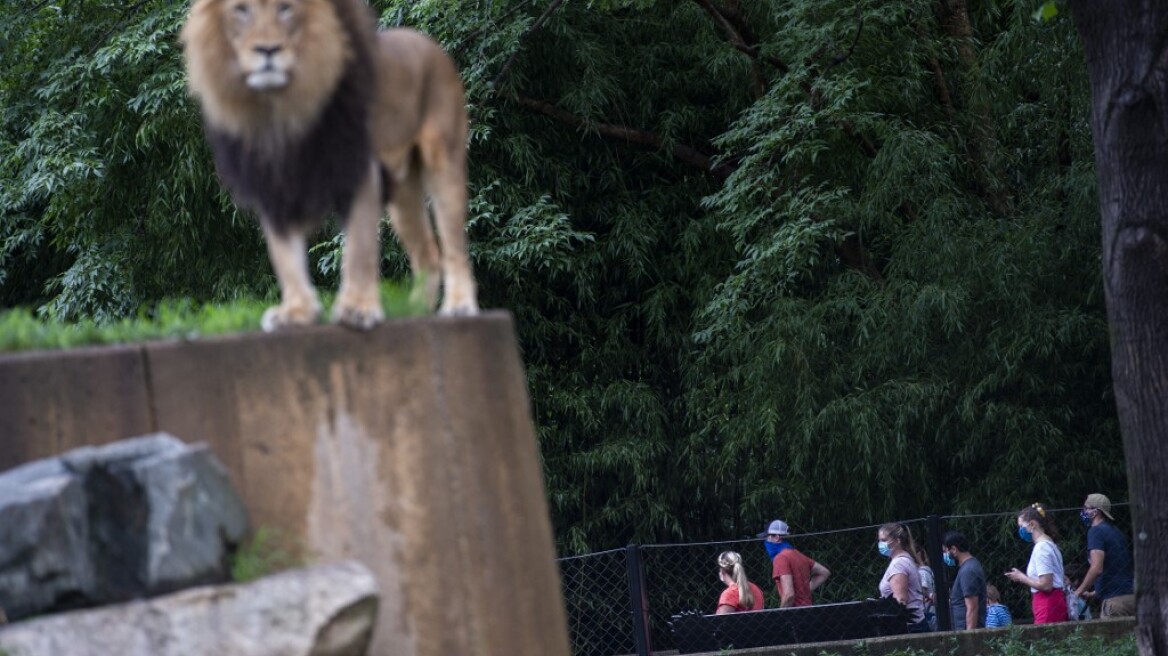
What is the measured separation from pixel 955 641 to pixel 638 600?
2155 millimetres

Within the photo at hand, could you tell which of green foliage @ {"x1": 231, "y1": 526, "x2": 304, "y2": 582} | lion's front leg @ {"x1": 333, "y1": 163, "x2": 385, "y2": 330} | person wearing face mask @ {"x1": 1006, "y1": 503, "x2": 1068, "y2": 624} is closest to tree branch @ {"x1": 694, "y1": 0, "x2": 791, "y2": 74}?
person wearing face mask @ {"x1": 1006, "y1": 503, "x2": 1068, "y2": 624}

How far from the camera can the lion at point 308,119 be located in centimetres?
441

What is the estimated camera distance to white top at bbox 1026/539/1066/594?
10309mm

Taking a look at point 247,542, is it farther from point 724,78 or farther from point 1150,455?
point 724,78

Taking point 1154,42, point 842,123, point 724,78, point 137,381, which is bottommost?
point 137,381

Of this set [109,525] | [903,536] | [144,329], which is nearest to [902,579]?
[903,536]

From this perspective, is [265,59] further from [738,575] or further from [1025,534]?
[1025,534]

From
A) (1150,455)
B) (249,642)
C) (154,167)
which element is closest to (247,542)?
(249,642)

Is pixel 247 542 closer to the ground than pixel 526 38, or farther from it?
closer to the ground

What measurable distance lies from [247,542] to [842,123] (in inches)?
344

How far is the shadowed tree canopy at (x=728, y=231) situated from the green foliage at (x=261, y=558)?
735cm

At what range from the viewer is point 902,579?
36.3ft

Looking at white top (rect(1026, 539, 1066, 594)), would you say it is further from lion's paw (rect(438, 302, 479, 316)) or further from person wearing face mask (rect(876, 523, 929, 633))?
lion's paw (rect(438, 302, 479, 316))

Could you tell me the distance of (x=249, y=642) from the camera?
4020 mm
